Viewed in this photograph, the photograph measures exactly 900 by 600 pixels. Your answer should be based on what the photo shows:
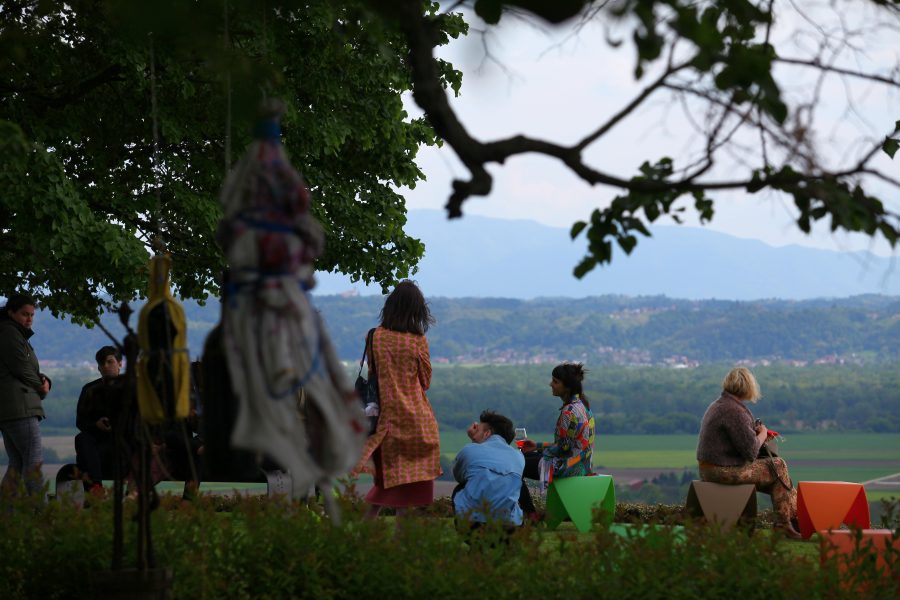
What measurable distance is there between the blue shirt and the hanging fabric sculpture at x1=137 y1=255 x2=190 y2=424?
4.09 metres

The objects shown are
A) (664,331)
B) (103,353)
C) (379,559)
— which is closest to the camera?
(379,559)

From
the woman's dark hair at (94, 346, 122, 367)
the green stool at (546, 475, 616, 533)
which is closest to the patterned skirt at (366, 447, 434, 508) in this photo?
the green stool at (546, 475, 616, 533)

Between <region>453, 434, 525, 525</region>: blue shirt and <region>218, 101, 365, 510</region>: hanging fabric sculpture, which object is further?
<region>453, 434, 525, 525</region>: blue shirt

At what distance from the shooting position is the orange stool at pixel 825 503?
11352 mm

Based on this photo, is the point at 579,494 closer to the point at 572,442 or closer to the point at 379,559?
the point at 572,442

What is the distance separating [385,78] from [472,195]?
39.4 feet

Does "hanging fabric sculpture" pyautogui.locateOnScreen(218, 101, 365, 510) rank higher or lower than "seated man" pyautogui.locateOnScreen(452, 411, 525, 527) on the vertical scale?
higher

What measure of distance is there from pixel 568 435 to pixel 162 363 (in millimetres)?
6205

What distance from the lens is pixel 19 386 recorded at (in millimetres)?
10961

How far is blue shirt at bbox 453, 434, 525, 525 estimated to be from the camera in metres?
9.12

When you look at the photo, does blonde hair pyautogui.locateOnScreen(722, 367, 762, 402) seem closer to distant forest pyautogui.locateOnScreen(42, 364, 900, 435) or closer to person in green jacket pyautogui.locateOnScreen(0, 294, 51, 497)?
person in green jacket pyautogui.locateOnScreen(0, 294, 51, 497)

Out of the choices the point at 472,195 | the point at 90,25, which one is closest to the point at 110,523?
the point at 472,195

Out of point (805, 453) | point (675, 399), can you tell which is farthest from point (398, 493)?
point (675, 399)

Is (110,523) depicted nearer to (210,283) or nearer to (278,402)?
(278,402)
